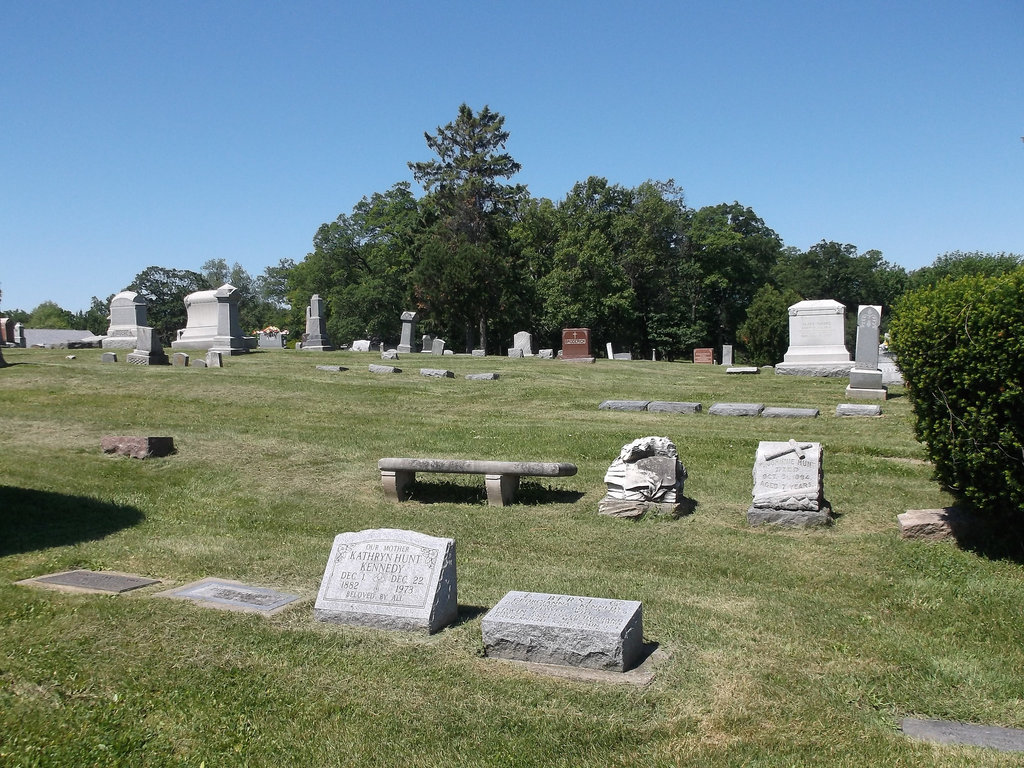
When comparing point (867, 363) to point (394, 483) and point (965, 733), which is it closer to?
point (394, 483)

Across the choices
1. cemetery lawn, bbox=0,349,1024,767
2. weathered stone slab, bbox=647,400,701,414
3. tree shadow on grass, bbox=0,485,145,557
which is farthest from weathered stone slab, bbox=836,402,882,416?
tree shadow on grass, bbox=0,485,145,557

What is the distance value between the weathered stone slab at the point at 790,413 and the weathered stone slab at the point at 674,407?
1470 mm

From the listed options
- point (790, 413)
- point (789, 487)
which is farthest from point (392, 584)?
point (790, 413)

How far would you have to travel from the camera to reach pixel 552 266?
56.0m

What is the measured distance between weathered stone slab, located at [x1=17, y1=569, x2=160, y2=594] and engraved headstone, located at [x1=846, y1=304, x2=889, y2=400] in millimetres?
16140

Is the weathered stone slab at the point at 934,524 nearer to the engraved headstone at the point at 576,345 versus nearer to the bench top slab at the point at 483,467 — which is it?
the bench top slab at the point at 483,467

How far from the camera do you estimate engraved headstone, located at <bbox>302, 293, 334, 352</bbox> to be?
3550 cm

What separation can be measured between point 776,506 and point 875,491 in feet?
6.79

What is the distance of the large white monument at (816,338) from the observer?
26734 mm

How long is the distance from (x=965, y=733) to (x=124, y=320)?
118 feet

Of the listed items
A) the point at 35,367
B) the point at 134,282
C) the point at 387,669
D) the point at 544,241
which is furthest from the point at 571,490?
the point at 134,282

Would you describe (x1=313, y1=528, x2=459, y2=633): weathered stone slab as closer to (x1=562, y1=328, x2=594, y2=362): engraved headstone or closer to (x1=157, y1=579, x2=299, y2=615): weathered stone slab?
(x1=157, y1=579, x2=299, y2=615): weathered stone slab

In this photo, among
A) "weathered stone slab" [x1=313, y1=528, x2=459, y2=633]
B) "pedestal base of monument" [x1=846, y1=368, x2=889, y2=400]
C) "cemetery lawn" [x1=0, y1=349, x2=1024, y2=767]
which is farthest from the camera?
"pedestal base of monument" [x1=846, y1=368, x2=889, y2=400]

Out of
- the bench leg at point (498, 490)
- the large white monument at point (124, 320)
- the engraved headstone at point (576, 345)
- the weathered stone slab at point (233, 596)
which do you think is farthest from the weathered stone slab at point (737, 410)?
the large white monument at point (124, 320)
